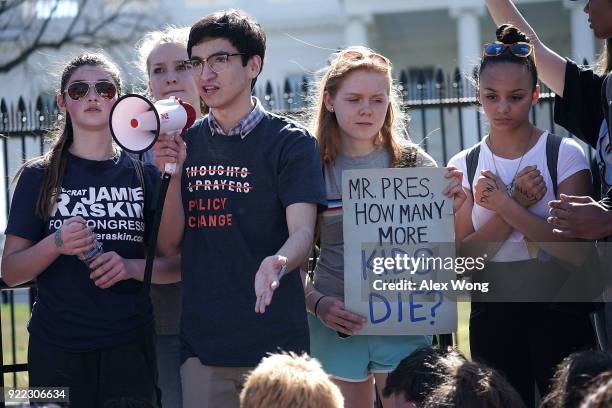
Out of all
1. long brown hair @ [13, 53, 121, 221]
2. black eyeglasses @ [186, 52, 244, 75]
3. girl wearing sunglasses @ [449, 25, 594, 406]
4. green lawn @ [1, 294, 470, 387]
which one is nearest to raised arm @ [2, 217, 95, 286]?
long brown hair @ [13, 53, 121, 221]

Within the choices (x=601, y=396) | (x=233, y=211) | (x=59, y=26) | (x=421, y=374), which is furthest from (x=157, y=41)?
(x=59, y=26)

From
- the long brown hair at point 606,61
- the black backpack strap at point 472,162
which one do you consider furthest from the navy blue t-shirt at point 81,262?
the long brown hair at point 606,61

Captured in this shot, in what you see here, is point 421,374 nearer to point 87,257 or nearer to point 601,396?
point 601,396

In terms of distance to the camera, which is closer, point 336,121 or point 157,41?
point 336,121

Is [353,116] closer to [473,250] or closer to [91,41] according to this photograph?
[473,250]

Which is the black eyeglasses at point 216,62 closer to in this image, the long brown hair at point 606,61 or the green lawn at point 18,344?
the long brown hair at point 606,61

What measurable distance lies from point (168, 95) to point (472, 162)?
1.65 m

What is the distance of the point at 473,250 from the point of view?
192 inches

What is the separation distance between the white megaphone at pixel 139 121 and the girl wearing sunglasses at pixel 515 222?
56.8 inches

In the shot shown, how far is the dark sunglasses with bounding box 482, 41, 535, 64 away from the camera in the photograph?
4906mm

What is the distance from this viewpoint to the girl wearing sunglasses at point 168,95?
5.09 metres

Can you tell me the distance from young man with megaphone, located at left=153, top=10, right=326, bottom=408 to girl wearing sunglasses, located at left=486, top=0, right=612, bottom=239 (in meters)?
1.07

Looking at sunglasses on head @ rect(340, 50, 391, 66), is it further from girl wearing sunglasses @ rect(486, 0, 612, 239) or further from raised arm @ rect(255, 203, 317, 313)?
raised arm @ rect(255, 203, 317, 313)

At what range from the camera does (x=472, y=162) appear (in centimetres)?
499
